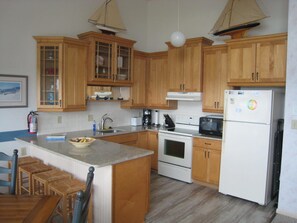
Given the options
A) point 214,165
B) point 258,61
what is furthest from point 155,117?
point 258,61

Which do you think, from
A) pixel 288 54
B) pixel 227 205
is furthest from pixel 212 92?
pixel 227 205

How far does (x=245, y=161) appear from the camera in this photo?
11.8ft

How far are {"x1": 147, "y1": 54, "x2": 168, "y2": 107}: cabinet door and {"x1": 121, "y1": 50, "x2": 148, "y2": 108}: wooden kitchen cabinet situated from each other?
119 mm

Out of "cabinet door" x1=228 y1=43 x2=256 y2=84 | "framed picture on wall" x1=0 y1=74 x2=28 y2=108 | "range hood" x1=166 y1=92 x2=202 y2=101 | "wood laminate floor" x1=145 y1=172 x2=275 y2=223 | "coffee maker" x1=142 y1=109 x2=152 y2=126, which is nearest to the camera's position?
"wood laminate floor" x1=145 y1=172 x2=275 y2=223

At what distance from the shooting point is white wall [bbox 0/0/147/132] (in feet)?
11.6

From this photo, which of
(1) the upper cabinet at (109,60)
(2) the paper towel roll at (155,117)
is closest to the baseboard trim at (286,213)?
(2) the paper towel roll at (155,117)

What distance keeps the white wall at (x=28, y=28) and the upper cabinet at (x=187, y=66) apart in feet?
5.21

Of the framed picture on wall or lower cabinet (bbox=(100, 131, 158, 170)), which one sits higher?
the framed picture on wall

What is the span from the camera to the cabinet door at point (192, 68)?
437cm

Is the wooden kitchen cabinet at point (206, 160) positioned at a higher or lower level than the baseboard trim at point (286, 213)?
higher

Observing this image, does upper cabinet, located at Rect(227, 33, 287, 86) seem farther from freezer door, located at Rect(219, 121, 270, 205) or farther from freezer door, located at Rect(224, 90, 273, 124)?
freezer door, located at Rect(219, 121, 270, 205)

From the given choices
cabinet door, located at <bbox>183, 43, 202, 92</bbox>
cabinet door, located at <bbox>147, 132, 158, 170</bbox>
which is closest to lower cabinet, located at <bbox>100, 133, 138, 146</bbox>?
cabinet door, located at <bbox>147, 132, 158, 170</bbox>

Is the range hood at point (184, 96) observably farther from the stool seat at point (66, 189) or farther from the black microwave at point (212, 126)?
the stool seat at point (66, 189)

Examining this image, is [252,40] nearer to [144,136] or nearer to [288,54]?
[288,54]
